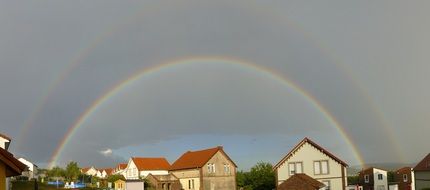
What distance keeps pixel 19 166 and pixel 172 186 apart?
7605 cm

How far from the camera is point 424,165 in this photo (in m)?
81.1

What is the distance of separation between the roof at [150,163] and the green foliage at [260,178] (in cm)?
4245

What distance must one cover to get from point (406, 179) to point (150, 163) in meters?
60.5

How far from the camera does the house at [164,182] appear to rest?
289ft

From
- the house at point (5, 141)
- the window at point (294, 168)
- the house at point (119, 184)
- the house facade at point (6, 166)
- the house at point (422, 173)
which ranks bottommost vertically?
the house at point (119, 184)

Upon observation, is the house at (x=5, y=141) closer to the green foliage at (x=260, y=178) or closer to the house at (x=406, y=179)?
the green foliage at (x=260, y=178)

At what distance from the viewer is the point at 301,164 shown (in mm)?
66625

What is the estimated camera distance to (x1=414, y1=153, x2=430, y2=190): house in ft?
259

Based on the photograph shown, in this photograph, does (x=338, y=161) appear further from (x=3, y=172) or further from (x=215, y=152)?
(x=3, y=172)

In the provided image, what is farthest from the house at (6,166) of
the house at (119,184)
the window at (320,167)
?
the house at (119,184)

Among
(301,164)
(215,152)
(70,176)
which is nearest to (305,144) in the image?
(301,164)

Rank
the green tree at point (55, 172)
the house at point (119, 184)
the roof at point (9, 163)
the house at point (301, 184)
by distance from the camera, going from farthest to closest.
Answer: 1. the green tree at point (55, 172)
2. the house at point (119, 184)
3. the house at point (301, 184)
4. the roof at point (9, 163)

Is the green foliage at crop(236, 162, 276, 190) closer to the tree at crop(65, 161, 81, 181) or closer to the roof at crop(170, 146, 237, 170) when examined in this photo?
the roof at crop(170, 146, 237, 170)

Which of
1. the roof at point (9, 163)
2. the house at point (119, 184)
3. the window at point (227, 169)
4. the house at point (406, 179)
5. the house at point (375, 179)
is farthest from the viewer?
the house at point (119, 184)
